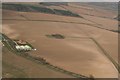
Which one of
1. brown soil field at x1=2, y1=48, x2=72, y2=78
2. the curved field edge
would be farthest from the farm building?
brown soil field at x1=2, y1=48, x2=72, y2=78

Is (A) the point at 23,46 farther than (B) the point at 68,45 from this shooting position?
No

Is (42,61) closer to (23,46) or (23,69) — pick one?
(23,69)

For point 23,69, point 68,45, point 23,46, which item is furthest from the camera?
point 68,45

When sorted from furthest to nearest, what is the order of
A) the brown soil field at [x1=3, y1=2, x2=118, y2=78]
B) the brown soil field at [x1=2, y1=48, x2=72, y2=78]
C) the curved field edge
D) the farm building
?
the farm building < the brown soil field at [x1=3, y1=2, x2=118, y2=78] < the curved field edge < the brown soil field at [x1=2, y1=48, x2=72, y2=78]

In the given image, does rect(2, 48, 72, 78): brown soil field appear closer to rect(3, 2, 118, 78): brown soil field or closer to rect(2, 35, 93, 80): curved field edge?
rect(3, 2, 118, 78): brown soil field

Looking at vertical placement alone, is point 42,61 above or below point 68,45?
above

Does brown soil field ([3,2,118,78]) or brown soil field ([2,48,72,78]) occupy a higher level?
brown soil field ([2,48,72,78])

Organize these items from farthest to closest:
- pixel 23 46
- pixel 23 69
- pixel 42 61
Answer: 1. pixel 23 46
2. pixel 42 61
3. pixel 23 69

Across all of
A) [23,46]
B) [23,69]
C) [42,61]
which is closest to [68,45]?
[23,46]
